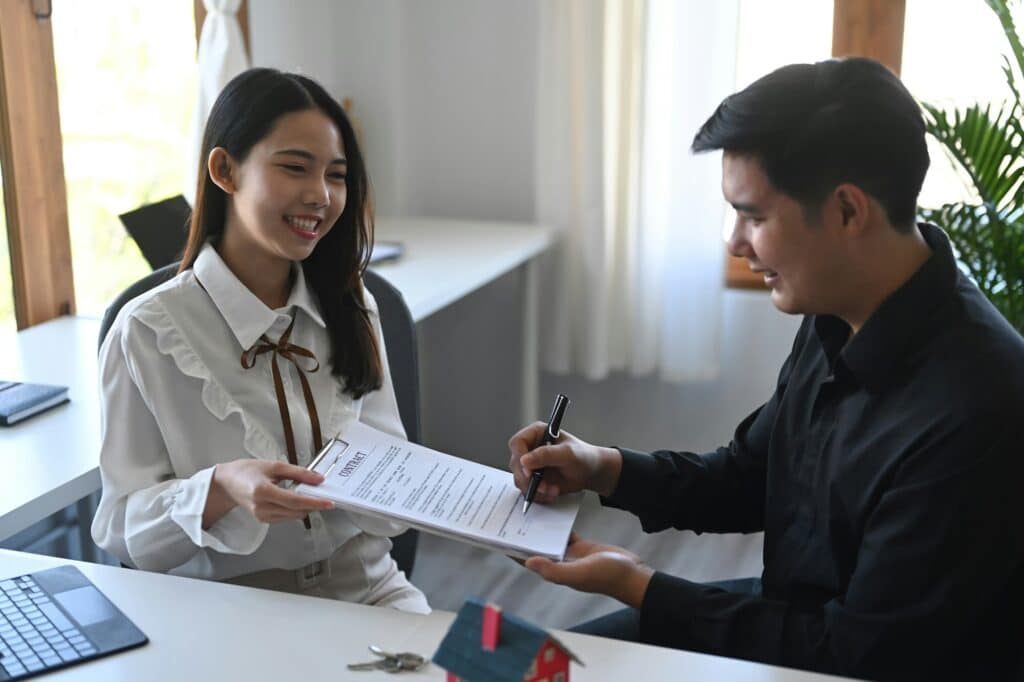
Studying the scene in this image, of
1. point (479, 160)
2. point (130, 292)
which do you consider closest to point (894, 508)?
point (130, 292)

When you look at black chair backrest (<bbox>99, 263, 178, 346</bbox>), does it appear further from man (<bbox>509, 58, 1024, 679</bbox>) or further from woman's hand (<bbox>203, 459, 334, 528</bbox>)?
man (<bbox>509, 58, 1024, 679</bbox>)

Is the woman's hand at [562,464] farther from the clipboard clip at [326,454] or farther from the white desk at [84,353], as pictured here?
the white desk at [84,353]

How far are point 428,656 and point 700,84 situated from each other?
2222mm

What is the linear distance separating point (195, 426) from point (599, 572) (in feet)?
1.85

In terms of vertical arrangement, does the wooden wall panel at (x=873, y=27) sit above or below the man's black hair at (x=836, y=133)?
above

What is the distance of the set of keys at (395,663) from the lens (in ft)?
3.47

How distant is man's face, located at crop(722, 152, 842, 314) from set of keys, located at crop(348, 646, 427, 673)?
23.5 inches

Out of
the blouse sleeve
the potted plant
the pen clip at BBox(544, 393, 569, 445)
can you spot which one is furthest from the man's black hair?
the potted plant

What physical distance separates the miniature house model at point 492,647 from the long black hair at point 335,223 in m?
0.80

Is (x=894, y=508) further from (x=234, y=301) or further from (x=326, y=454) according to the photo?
(x=234, y=301)

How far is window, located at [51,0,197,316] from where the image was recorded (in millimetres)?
2531

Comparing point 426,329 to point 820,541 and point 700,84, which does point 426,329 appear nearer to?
point 700,84

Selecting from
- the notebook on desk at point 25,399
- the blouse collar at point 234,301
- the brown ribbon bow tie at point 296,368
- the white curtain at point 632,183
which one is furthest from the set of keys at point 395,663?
the white curtain at point 632,183

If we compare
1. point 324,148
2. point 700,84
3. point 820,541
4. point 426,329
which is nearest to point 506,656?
point 820,541
